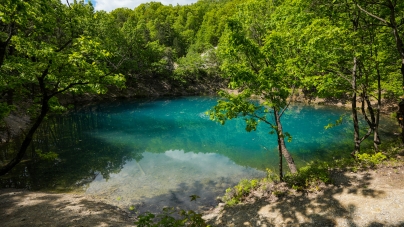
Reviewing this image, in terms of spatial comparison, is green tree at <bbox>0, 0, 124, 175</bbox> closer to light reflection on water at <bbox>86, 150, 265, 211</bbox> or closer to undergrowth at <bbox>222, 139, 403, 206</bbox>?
light reflection on water at <bbox>86, 150, 265, 211</bbox>

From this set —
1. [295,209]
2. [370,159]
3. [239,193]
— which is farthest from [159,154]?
[370,159]

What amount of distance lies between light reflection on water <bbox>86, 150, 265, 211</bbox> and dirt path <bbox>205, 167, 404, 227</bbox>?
3.20 m

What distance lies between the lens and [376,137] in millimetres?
14617

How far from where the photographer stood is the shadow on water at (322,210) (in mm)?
8141

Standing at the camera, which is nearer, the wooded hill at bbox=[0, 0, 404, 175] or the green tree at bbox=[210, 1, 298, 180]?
the wooded hill at bbox=[0, 0, 404, 175]

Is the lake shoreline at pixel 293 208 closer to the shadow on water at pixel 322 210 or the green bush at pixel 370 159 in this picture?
the shadow on water at pixel 322 210

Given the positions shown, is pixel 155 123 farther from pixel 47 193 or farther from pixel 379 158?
pixel 379 158

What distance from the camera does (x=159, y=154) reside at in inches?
877

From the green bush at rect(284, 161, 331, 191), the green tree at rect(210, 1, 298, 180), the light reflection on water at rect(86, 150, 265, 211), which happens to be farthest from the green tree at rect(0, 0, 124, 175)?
the green bush at rect(284, 161, 331, 191)

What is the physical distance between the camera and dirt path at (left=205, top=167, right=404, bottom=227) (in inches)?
320

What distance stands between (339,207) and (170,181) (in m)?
10.5

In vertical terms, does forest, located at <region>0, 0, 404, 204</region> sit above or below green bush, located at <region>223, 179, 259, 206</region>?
above

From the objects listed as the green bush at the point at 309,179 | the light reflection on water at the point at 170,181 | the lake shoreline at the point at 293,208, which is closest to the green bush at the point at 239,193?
the lake shoreline at the point at 293,208

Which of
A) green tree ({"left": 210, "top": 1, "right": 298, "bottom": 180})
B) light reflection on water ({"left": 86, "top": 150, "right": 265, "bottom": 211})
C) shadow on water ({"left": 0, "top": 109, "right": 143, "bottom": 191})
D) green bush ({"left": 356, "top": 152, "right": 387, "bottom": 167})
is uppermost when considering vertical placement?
green tree ({"left": 210, "top": 1, "right": 298, "bottom": 180})
